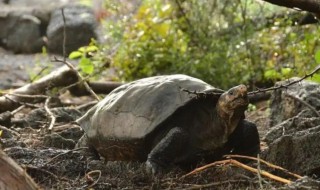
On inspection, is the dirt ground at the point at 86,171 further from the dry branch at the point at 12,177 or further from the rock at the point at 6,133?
the dry branch at the point at 12,177

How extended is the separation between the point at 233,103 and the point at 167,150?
0.40 meters

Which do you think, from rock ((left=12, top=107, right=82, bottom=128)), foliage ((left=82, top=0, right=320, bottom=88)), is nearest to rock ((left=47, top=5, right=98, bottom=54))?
foliage ((left=82, top=0, right=320, bottom=88))

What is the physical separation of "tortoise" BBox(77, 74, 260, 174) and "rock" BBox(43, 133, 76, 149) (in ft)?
1.58

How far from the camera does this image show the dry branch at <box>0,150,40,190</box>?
1.95 metres

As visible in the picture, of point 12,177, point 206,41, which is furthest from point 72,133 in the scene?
point 206,41

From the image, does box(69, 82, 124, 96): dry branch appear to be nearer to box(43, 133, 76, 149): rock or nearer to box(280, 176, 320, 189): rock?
box(43, 133, 76, 149): rock

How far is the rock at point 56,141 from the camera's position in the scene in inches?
142

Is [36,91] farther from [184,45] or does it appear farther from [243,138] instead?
[243,138]

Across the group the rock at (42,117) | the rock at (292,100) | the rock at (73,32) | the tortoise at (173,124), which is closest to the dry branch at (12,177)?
the tortoise at (173,124)

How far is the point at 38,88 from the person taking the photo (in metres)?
5.58

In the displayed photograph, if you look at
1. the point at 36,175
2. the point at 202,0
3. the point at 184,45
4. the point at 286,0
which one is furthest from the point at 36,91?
the point at 286,0

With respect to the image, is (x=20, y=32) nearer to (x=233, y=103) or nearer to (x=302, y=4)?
(x=233, y=103)

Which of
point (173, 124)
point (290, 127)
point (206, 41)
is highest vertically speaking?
point (173, 124)

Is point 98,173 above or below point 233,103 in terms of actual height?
below
